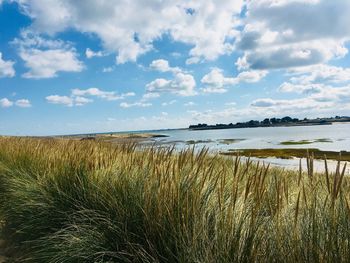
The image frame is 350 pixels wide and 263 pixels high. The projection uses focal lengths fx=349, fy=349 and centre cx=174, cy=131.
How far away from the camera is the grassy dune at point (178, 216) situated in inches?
83.4

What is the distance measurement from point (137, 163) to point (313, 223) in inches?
108

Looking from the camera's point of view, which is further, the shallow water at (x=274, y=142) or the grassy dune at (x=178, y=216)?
the shallow water at (x=274, y=142)

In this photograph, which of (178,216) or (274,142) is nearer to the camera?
(178,216)

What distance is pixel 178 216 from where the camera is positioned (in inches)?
107

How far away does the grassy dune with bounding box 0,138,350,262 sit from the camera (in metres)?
2.12

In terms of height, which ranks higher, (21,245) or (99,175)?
(99,175)

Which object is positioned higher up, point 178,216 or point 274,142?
point 178,216

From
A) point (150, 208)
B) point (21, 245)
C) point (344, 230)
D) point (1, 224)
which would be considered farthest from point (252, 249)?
point (1, 224)

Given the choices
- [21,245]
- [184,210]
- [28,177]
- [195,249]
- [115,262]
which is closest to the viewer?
[195,249]

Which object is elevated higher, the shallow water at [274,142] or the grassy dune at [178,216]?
the grassy dune at [178,216]

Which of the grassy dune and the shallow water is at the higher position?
the grassy dune

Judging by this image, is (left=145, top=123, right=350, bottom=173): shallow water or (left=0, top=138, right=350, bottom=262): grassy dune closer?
(left=0, top=138, right=350, bottom=262): grassy dune

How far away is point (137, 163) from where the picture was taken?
447cm

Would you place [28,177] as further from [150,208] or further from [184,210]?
[184,210]
